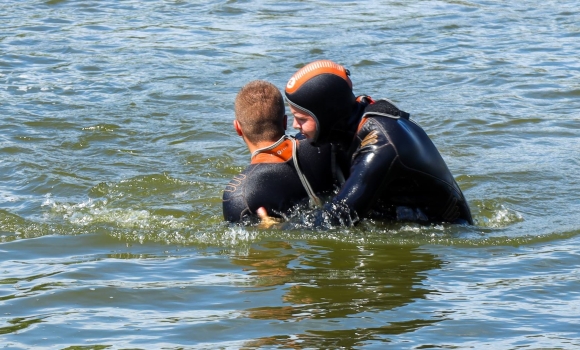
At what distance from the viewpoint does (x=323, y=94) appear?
638cm

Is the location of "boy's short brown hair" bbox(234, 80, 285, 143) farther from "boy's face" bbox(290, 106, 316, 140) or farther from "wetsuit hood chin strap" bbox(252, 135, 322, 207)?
"boy's face" bbox(290, 106, 316, 140)

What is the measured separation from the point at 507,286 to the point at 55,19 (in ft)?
42.2

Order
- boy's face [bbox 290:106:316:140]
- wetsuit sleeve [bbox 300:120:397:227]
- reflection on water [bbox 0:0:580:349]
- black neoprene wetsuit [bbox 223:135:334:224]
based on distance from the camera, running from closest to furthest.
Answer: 1. reflection on water [bbox 0:0:580:349]
2. wetsuit sleeve [bbox 300:120:397:227]
3. boy's face [bbox 290:106:316:140]
4. black neoprene wetsuit [bbox 223:135:334:224]

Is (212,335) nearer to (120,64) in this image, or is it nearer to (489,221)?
(489,221)

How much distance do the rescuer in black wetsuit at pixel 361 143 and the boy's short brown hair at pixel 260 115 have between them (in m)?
0.33

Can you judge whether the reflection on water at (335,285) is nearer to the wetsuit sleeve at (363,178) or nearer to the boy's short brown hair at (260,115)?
the wetsuit sleeve at (363,178)

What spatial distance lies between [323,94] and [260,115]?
620mm

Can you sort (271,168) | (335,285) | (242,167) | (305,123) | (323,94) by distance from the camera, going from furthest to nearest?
(242,167), (271,168), (305,123), (323,94), (335,285)

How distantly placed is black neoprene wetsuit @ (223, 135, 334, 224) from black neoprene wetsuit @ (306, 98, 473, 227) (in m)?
0.24

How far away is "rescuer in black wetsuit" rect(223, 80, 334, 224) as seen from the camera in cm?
669

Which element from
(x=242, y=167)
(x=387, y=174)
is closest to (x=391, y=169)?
(x=387, y=174)

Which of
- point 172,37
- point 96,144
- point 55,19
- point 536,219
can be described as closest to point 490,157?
point 536,219

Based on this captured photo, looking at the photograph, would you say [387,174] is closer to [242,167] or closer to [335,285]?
[335,285]

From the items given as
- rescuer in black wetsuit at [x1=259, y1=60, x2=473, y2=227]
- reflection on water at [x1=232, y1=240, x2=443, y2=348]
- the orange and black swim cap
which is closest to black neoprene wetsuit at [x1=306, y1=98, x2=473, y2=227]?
rescuer in black wetsuit at [x1=259, y1=60, x2=473, y2=227]
